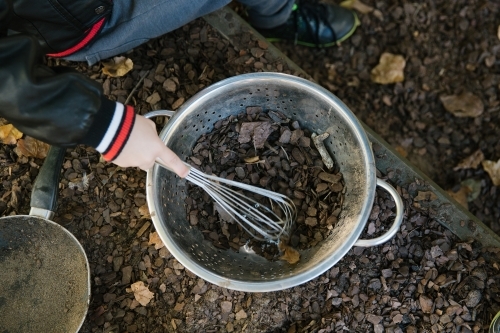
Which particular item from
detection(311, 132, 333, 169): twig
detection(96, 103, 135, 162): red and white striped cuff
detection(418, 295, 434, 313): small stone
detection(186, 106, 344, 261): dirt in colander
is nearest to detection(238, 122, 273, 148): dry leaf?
detection(186, 106, 344, 261): dirt in colander

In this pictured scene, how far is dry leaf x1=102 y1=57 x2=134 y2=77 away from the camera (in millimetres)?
1315

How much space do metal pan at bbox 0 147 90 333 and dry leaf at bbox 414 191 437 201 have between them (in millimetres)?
840

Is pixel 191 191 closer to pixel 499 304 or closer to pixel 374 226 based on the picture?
pixel 374 226

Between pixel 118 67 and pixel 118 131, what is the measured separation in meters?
0.44

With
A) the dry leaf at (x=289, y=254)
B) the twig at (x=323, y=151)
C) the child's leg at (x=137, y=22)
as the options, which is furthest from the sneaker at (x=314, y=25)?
the dry leaf at (x=289, y=254)

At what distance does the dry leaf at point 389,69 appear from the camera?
158 centimetres

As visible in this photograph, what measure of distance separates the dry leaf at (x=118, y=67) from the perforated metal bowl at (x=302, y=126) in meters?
0.29

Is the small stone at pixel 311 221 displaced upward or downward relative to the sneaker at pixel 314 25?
downward

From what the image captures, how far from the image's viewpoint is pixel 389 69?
1.59m

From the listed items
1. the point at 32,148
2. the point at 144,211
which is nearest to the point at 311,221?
the point at 144,211

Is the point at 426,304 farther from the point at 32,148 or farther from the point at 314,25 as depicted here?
the point at 32,148

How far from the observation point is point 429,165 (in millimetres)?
1554

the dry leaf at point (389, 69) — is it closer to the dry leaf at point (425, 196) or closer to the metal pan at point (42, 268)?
the dry leaf at point (425, 196)

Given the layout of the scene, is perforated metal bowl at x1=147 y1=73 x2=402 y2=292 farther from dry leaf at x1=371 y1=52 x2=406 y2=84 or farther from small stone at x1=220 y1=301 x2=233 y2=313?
dry leaf at x1=371 y1=52 x2=406 y2=84
